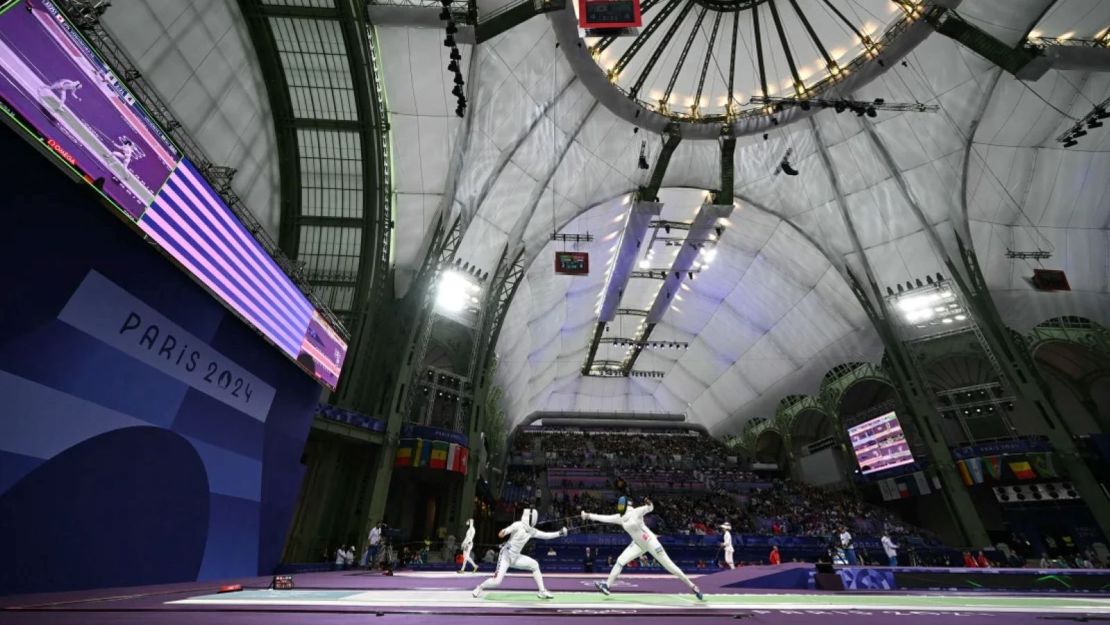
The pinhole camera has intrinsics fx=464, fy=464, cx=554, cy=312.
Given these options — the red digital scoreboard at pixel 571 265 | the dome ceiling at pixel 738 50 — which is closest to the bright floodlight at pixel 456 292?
the red digital scoreboard at pixel 571 265

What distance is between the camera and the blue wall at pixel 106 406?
22.4 feet

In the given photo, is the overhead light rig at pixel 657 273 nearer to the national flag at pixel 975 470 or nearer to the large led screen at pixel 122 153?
the national flag at pixel 975 470

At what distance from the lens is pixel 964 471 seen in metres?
26.2

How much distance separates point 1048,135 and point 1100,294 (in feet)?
34.4

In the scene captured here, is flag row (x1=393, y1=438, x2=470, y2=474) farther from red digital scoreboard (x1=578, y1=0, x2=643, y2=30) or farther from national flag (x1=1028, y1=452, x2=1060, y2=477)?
national flag (x1=1028, y1=452, x2=1060, y2=477)

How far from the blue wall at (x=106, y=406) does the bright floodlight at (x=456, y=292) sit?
14.4 m

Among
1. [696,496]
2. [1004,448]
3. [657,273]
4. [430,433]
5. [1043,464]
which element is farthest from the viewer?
[657,273]

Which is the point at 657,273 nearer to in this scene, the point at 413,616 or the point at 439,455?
the point at 439,455

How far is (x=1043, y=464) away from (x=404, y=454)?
33.1 meters

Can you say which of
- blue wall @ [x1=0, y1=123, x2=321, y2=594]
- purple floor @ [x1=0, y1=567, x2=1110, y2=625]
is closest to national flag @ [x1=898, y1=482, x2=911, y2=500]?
purple floor @ [x1=0, y1=567, x2=1110, y2=625]

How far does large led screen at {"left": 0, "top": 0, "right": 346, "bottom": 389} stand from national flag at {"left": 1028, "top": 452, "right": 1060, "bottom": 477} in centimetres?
3597

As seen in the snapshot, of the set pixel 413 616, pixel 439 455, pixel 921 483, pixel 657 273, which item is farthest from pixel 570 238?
pixel 413 616

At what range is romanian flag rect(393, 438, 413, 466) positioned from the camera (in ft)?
70.1

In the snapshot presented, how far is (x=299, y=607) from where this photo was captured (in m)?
5.19
